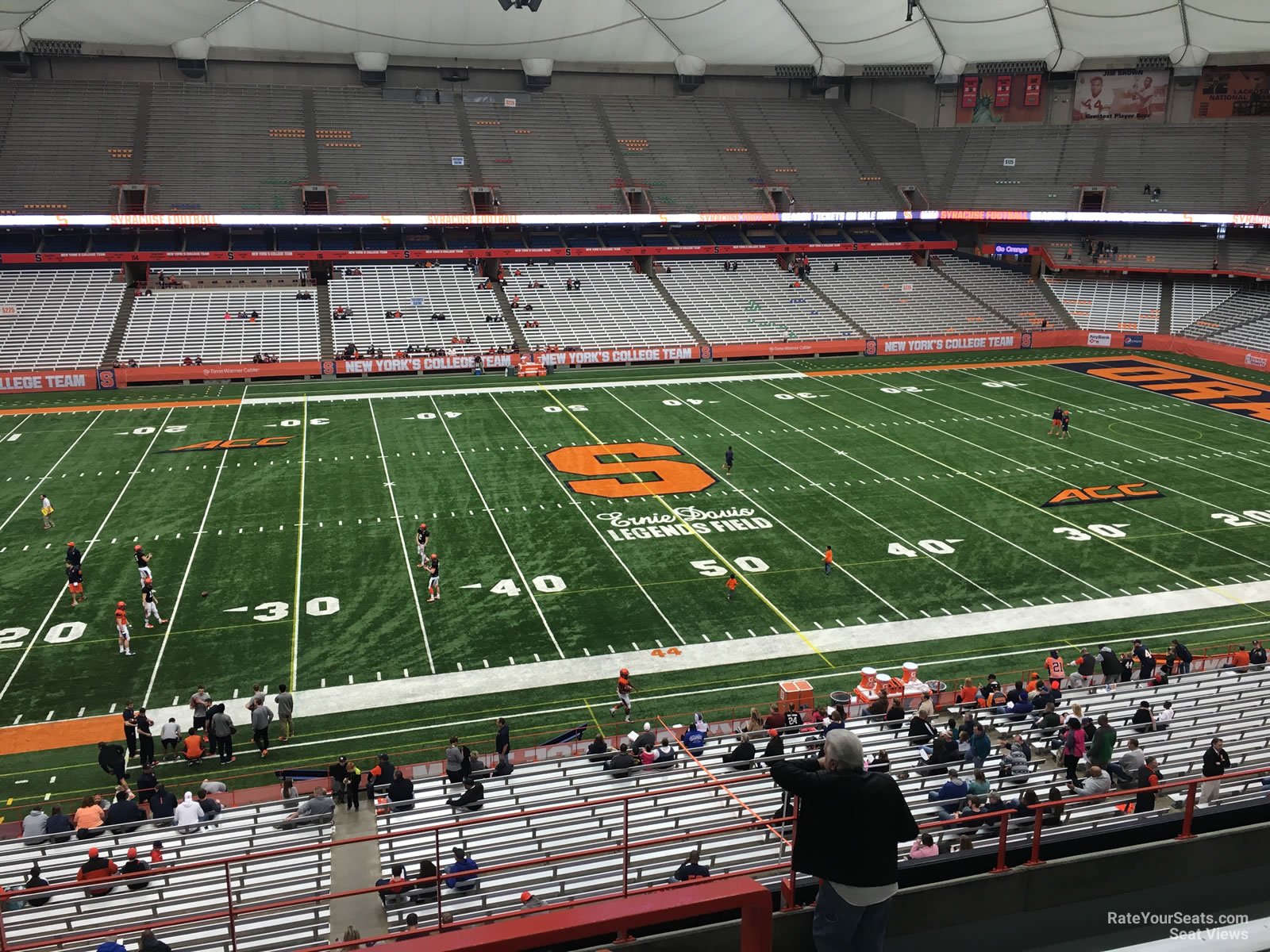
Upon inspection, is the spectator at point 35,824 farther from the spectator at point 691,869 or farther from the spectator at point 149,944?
the spectator at point 691,869

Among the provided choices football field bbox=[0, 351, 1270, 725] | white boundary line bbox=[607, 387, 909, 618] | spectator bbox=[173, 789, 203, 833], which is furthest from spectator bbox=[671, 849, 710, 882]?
white boundary line bbox=[607, 387, 909, 618]

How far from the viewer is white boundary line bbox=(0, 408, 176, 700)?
66.9 ft

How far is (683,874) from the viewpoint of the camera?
28.7ft

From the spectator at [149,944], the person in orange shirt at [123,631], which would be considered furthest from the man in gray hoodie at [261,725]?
the spectator at [149,944]

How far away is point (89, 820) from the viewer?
13586 millimetres

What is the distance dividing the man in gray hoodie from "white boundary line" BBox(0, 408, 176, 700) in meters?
5.72

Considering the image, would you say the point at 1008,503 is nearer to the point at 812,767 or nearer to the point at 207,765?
the point at 207,765

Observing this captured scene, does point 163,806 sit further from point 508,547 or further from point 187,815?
point 508,547

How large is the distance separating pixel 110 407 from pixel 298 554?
70.3 ft

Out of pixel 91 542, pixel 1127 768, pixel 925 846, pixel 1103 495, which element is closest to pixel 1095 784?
pixel 1127 768

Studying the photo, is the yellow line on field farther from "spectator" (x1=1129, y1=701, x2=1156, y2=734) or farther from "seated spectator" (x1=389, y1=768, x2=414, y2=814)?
"seated spectator" (x1=389, y1=768, x2=414, y2=814)

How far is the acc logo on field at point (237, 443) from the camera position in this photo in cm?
3638

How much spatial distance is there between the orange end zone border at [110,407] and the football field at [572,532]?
0.21 m

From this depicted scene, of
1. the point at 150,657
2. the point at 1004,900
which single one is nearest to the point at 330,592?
the point at 150,657
